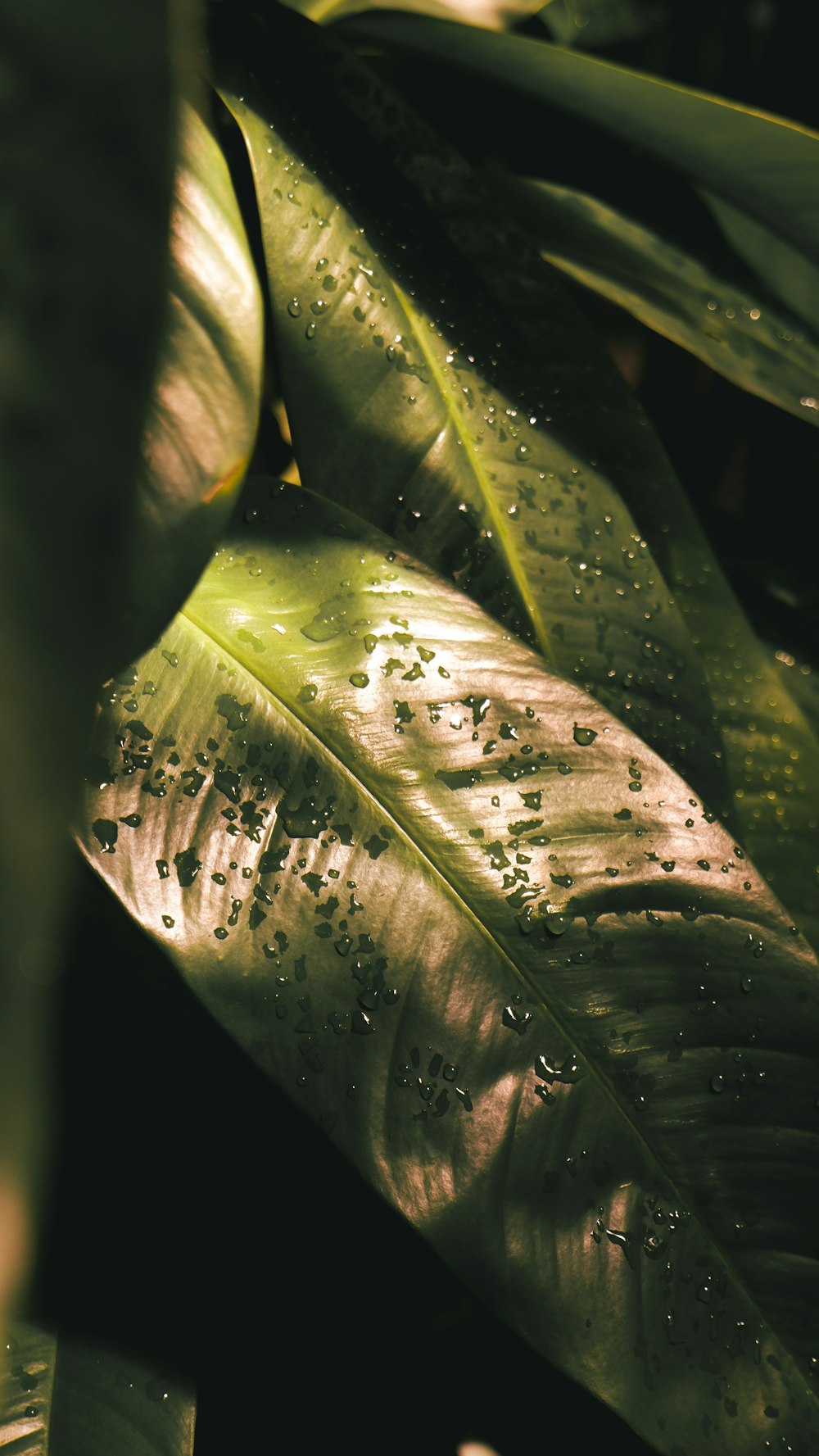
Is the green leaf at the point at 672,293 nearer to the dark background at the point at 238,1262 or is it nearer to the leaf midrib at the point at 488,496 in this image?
the leaf midrib at the point at 488,496

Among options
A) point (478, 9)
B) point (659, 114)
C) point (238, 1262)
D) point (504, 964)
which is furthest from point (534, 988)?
point (478, 9)

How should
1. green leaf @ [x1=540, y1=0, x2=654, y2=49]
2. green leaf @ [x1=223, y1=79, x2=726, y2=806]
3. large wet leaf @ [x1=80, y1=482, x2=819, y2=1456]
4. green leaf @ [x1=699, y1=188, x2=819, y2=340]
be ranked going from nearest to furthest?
large wet leaf @ [x1=80, y1=482, x2=819, y2=1456] < green leaf @ [x1=223, y1=79, x2=726, y2=806] < green leaf @ [x1=699, y1=188, x2=819, y2=340] < green leaf @ [x1=540, y1=0, x2=654, y2=49]

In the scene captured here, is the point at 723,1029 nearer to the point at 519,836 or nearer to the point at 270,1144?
the point at 519,836

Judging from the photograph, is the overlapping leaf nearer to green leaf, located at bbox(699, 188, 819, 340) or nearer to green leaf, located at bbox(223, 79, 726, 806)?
green leaf, located at bbox(223, 79, 726, 806)

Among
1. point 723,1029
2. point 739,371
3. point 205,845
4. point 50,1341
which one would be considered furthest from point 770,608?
point 50,1341

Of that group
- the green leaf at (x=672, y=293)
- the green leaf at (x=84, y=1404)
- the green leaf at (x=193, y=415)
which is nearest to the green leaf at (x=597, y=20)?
the green leaf at (x=672, y=293)

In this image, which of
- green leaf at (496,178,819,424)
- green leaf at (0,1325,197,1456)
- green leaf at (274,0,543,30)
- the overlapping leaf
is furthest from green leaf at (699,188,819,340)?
green leaf at (0,1325,197,1456)

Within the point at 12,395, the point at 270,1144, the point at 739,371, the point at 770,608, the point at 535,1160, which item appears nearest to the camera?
the point at 12,395
